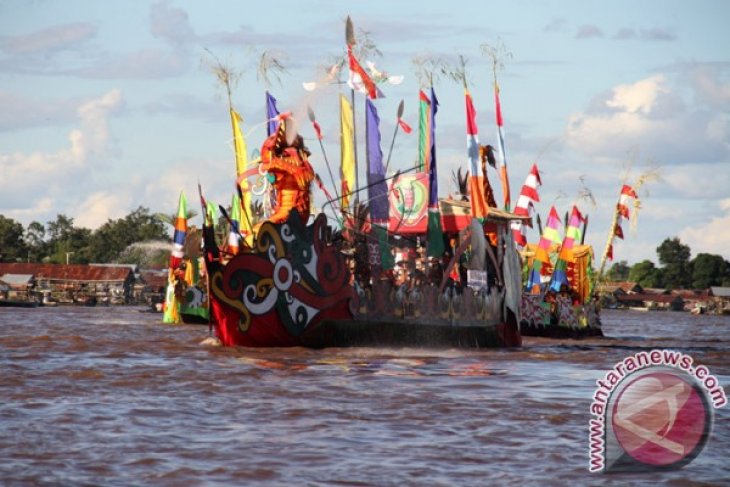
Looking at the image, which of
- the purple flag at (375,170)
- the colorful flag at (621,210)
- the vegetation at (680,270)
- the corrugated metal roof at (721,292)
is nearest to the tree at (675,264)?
the vegetation at (680,270)

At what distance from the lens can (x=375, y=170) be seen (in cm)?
3125

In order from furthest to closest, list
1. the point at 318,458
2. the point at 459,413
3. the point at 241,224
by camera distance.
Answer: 1. the point at 241,224
2. the point at 459,413
3. the point at 318,458

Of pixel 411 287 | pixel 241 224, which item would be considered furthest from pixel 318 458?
pixel 241 224

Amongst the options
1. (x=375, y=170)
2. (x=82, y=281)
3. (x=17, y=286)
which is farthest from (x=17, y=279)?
(x=375, y=170)

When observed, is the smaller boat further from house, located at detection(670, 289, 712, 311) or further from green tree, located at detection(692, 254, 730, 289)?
green tree, located at detection(692, 254, 730, 289)

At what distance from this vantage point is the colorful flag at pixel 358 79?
30.8 m

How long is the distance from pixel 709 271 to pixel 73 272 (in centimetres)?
9881

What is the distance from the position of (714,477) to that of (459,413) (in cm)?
451

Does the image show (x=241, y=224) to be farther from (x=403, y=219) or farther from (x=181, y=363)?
(x=181, y=363)

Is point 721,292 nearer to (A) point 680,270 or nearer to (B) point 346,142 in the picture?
(A) point 680,270

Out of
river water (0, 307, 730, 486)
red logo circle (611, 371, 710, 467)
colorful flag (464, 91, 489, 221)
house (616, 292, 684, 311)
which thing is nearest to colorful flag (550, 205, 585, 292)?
colorful flag (464, 91, 489, 221)

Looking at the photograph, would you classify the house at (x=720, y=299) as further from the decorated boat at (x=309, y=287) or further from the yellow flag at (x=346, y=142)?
the decorated boat at (x=309, y=287)

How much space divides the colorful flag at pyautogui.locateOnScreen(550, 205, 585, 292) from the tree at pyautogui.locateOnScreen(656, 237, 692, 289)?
142 m

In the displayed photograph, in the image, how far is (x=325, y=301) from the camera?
26.6 m
